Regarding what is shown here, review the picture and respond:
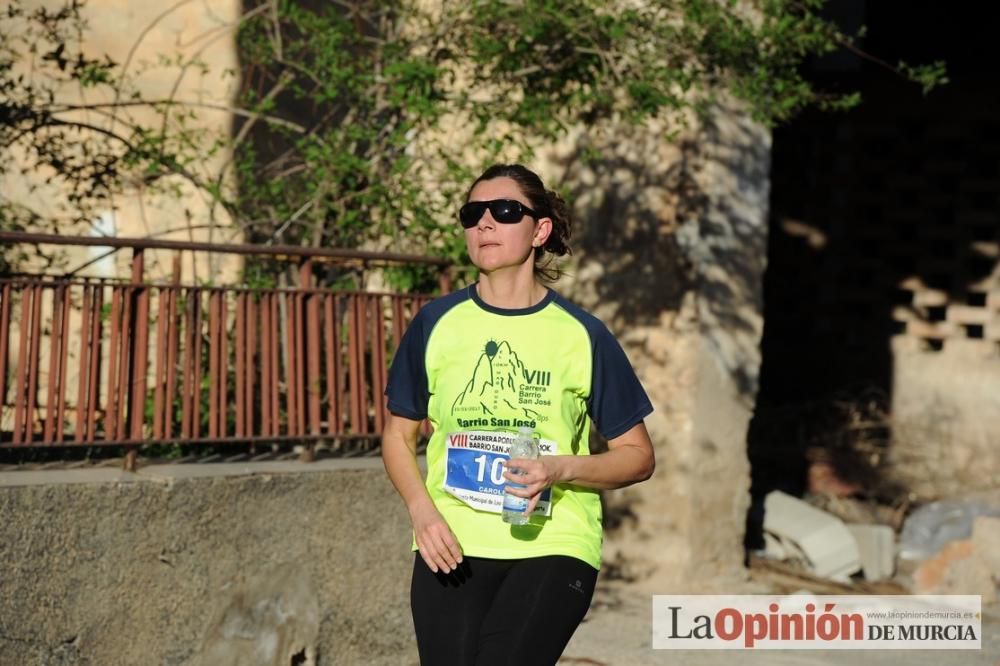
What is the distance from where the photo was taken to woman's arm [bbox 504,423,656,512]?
9.50 ft

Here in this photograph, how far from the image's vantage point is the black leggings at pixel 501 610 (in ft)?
9.81

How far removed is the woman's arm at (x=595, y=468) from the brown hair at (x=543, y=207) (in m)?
0.42

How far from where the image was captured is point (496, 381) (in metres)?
3.08

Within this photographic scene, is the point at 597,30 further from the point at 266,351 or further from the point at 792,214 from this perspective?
the point at 792,214

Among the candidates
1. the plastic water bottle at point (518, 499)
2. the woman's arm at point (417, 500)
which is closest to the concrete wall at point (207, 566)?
the woman's arm at point (417, 500)

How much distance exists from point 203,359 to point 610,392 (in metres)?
3.26

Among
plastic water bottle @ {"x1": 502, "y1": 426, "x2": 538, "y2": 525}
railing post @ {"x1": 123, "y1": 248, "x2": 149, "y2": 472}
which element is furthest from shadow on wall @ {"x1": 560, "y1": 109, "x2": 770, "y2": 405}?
plastic water bottle @ {"x1": 502, "y1": 426, "x2": 538, "y2": 525}

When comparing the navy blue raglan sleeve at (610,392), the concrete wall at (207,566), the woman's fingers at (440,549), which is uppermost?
the navy blue raglan sleeve at (610,392)

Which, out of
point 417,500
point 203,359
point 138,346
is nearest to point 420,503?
point 417,500

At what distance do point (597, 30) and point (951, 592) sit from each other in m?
3.65

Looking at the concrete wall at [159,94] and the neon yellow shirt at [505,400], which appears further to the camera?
the concrete wall at [159,94]

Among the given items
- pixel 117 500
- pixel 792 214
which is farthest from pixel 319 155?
pixel 792 214

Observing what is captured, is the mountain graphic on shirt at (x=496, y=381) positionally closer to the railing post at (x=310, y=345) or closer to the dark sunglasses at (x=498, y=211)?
the dark sunglasses at (x=498, y=211)

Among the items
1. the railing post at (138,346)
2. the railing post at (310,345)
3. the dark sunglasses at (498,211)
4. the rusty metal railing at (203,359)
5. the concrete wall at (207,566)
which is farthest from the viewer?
the railing post at (310,345)
